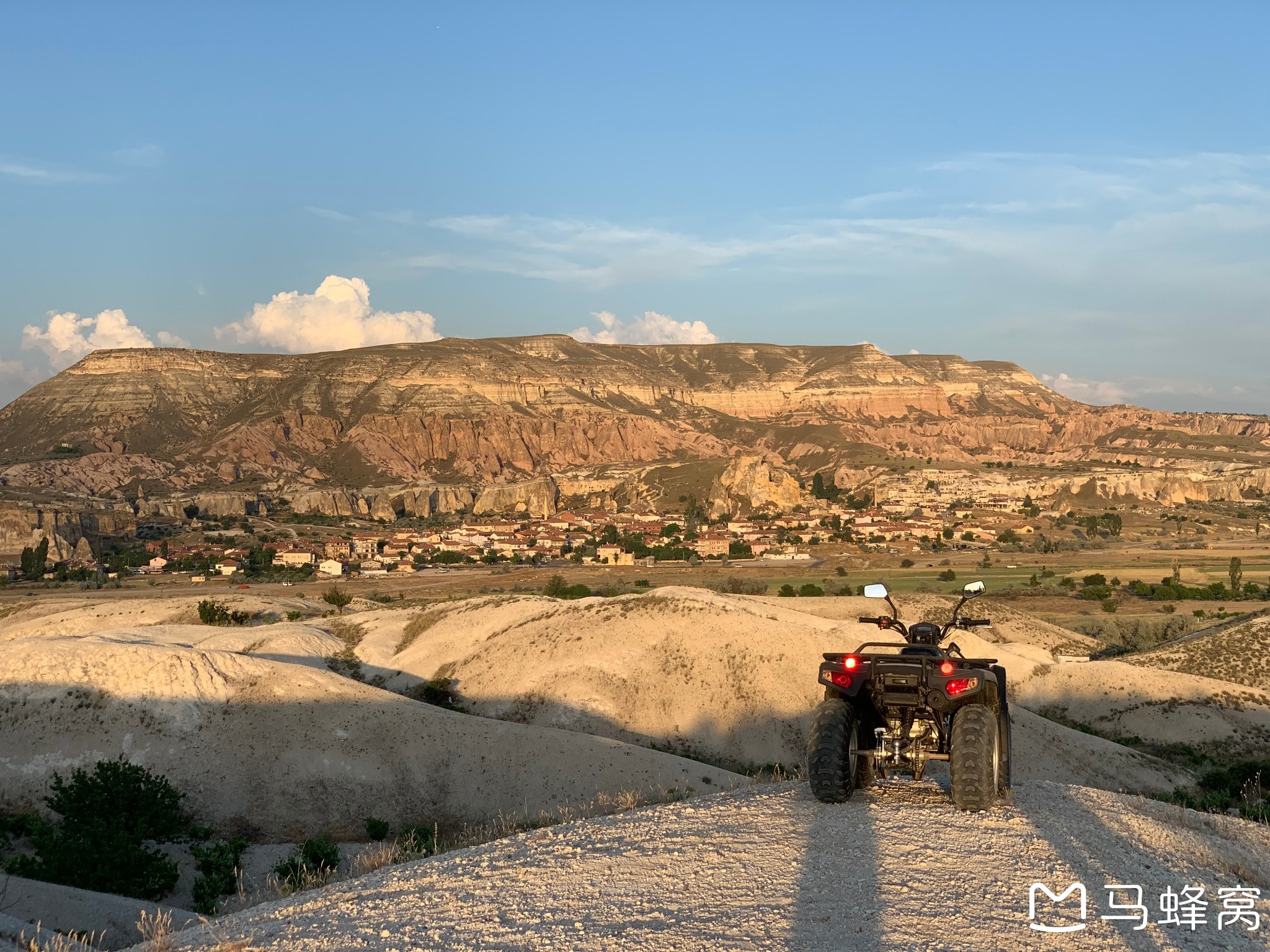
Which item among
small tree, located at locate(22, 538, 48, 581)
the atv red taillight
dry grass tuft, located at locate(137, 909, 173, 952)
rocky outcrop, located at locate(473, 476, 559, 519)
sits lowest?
small tree, located at locate(22, 538, 48, 581)

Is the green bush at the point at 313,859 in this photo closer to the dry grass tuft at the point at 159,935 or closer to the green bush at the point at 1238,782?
the dry grass tuft at the point at 159,935

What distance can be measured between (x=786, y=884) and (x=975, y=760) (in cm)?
279

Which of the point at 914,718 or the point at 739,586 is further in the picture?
the point at 739,586

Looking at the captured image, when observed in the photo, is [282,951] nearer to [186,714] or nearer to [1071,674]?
[186,714]

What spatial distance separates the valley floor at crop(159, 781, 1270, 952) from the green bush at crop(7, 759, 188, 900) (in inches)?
491

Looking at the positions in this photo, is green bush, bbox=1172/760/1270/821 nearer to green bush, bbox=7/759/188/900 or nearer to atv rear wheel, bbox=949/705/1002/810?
atv rear wheel, bbox=949/705/1002/810

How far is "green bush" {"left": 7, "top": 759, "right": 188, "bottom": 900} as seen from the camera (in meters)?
18.3

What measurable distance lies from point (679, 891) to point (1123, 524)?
139289 millimetres

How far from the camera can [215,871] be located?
65.3 ft

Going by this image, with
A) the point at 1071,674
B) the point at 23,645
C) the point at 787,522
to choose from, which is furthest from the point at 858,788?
the point at 787,522

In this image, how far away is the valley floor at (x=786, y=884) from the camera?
6609 millimetres

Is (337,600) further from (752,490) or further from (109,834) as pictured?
(752,490)

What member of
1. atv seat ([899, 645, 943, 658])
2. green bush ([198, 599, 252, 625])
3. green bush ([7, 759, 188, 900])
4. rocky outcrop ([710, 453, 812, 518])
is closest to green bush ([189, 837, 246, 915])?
green bush ([7, 759, 188, 900])

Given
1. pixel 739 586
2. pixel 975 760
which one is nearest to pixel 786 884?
pixel 975 760
